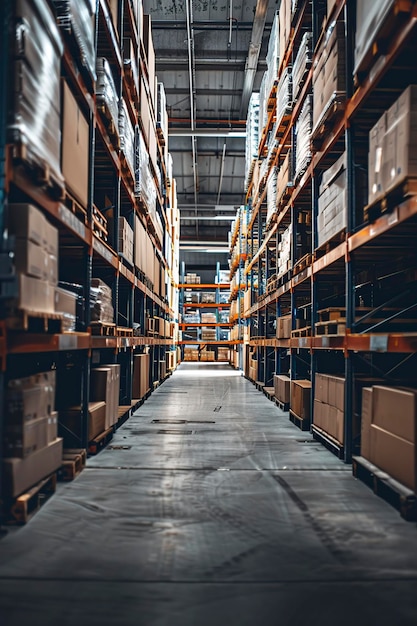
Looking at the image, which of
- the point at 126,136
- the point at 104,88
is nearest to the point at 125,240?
the point at 126,136

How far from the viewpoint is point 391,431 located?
3.50m

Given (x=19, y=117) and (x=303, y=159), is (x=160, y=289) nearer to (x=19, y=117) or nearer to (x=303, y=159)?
(x=303, y=159)

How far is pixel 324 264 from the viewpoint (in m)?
5.42

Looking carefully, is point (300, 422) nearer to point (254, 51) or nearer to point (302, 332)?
point (302, 332)

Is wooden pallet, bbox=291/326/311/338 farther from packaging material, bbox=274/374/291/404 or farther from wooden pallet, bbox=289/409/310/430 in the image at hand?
packaging material, bbox=274/374/291/404

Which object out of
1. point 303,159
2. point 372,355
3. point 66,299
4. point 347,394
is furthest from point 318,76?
point 66,299

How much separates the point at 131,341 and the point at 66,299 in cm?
330

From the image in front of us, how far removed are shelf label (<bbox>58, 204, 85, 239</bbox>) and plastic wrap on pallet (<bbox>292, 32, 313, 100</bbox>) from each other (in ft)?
12.0

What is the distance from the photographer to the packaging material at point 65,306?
359 centimetres

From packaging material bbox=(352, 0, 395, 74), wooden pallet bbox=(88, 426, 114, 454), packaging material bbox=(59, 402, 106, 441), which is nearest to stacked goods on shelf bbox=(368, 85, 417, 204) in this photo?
packaging material bbox=(352, 0, 395, 74)

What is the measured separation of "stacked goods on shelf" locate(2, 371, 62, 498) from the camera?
2.88 m

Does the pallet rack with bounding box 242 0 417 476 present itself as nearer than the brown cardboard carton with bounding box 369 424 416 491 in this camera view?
No

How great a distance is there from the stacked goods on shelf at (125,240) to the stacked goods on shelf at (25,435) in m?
3.29

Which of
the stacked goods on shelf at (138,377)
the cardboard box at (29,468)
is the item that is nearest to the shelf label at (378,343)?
the cardboard box at (29,468)
